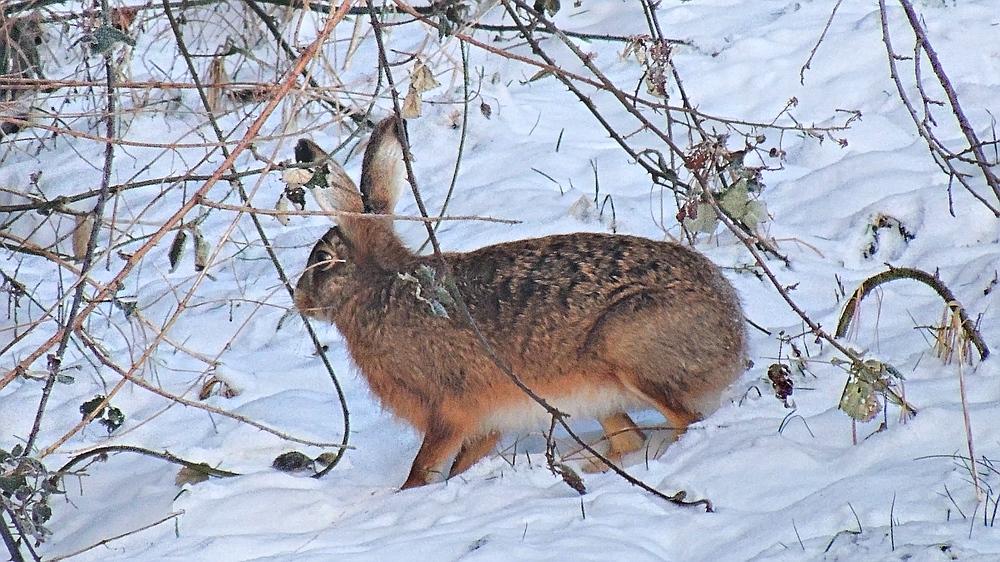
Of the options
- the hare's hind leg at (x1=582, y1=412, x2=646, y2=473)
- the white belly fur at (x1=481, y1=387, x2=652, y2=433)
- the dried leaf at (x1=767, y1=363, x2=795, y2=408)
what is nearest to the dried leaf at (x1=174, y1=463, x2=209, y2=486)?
the white belly fur at (x1=481, y1=387, x2=652, y2=433)

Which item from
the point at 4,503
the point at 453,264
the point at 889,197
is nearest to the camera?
the point at 4,503

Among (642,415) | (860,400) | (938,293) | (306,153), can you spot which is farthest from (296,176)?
(938,293)

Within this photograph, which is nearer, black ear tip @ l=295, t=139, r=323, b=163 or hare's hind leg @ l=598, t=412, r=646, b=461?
black ear tip @ l=295, t=139, r=323, b=163

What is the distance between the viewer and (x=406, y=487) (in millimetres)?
4285

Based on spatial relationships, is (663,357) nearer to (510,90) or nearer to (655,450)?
(655,450)

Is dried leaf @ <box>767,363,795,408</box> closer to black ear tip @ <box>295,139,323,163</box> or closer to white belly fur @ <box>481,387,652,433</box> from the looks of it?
white belly fur @ <box>481,387,652,433</box>

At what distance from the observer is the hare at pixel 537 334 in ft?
13.7

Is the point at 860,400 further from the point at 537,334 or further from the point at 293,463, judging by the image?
the point at 293,463

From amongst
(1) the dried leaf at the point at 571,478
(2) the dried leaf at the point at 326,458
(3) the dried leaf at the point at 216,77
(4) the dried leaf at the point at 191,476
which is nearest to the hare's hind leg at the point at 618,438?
(1) the dried leaf at the point at 571,478

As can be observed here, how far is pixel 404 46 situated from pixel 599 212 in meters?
2.57

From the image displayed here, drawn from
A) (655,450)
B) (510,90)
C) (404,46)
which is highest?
(404,46)

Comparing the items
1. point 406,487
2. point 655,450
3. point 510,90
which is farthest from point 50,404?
point 510,90

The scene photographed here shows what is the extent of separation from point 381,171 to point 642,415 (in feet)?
4.66

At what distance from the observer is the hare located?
4172mm
